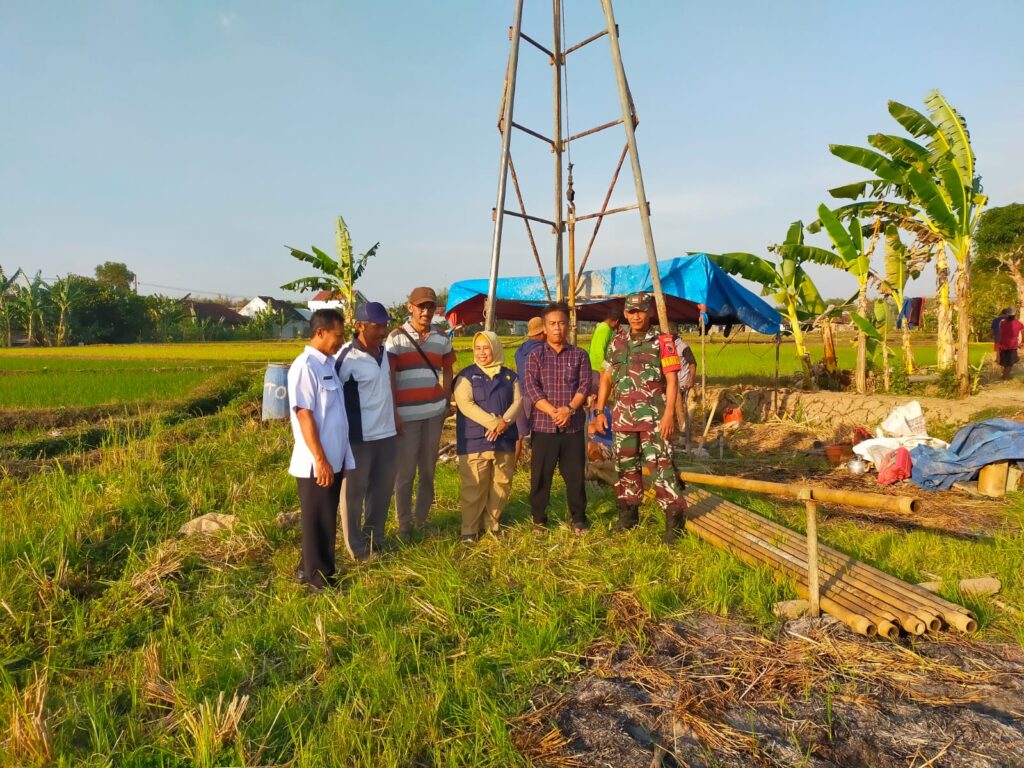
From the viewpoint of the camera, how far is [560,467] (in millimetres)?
4406

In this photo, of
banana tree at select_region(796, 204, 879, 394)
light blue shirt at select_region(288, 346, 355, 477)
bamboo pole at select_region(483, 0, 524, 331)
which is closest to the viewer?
light blue shirt at select_region(288, 346, 355, 477)

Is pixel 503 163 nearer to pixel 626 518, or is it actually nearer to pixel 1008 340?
pixel 626 518

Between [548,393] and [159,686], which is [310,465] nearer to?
[159,686]

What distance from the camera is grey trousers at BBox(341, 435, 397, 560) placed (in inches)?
148

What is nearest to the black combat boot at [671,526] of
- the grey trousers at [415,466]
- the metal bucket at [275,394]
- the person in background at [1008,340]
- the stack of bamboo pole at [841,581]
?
the stack of bamboo pole at [841,581]

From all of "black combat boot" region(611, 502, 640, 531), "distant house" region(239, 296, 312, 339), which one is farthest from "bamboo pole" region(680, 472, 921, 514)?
"distant house" region(239, 296, 312, 339)

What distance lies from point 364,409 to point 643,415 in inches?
73.9

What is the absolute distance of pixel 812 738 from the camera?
2.14m

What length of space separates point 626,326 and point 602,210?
121 inches

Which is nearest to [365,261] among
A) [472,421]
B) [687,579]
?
[472,421]

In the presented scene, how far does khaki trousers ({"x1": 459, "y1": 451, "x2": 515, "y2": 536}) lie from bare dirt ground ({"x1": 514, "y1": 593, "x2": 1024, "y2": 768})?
157 centimetres

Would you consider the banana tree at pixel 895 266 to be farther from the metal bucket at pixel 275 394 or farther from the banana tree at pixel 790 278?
the metal bucket at pixel 275 394

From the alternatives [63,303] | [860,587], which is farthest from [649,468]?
[63,303]

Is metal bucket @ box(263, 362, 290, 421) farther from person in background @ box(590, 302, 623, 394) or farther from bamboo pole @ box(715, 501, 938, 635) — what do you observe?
person in background @ box(590, 302, 623, 394)
